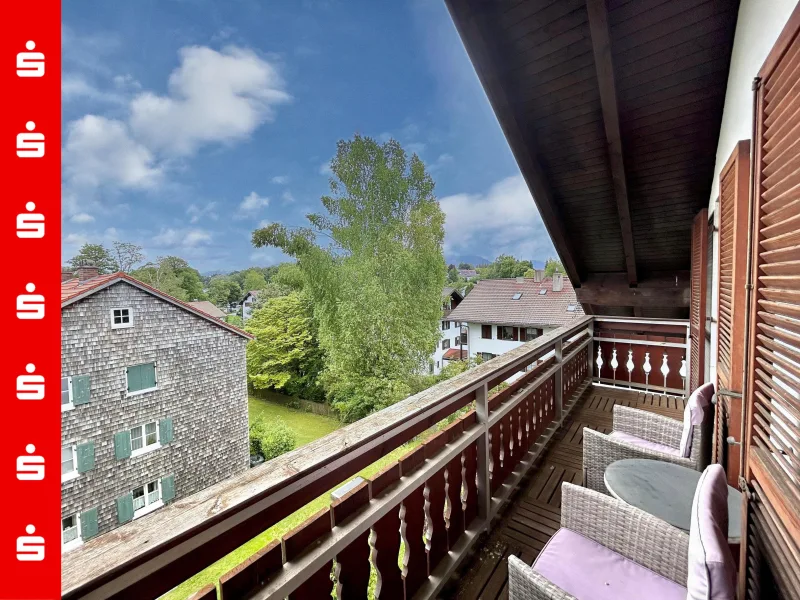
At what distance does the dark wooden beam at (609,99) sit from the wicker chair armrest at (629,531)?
2.34 meters

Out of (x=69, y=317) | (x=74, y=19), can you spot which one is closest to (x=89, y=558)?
(x=69, y=317)

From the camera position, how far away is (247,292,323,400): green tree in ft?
50.3

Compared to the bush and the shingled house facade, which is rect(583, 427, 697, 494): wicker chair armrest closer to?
the shingled house facade

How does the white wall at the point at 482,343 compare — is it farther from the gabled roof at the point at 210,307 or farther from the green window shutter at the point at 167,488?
the green window shutter at the point at 167,488

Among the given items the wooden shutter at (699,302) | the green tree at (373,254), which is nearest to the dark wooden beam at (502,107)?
the wooden shutter at (699,302)

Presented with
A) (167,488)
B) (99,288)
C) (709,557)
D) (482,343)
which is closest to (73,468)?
Result: (167,488)

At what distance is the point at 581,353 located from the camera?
3.87m

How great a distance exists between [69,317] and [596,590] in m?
8.81

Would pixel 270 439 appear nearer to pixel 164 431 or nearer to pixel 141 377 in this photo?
pixel 164 431

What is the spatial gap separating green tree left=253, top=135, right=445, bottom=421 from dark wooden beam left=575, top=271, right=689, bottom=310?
6.01 meters

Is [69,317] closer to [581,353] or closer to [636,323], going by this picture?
[581,353]

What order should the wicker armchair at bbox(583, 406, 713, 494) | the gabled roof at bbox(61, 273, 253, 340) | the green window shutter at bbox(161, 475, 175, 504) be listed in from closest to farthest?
1. the wicker armchair at bbox(583, 406, 713, 494)
2. the gabled roof at bbox(61, 273, 253, 340)
3. the green window shutter at bbox(161, 475, 175, 504)

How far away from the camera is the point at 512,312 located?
13.2m

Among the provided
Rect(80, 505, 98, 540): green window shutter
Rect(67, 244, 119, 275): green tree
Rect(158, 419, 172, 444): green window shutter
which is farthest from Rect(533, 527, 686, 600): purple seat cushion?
Rect(80, 505, 98, 540): green window shutter
